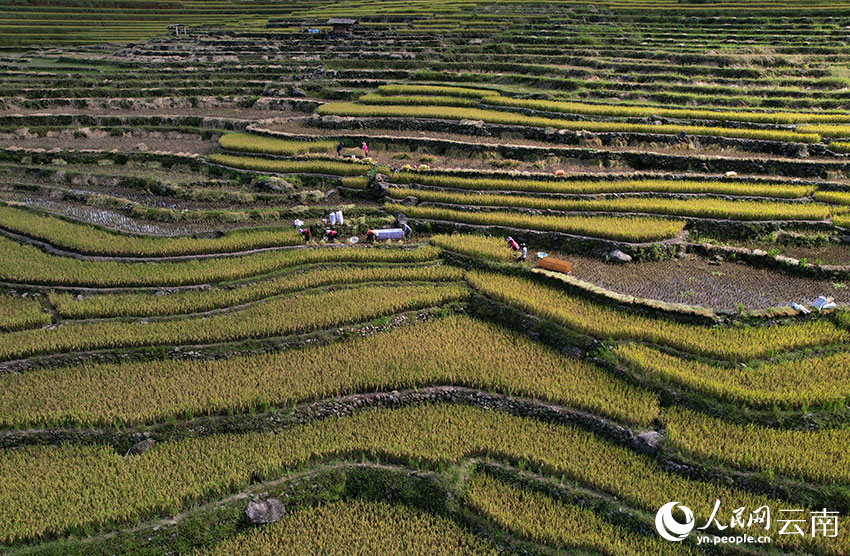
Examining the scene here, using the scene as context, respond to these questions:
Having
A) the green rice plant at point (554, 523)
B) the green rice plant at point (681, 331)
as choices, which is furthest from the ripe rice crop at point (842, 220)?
the green rice plant at point (554, 523)

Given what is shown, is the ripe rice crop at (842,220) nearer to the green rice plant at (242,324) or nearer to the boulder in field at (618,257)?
the boulder in field at (618,257)

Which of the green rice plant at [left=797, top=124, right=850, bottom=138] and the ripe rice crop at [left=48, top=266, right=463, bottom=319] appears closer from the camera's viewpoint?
the ripe rice crop at [left=48, top=266, right=463, bottom=319]

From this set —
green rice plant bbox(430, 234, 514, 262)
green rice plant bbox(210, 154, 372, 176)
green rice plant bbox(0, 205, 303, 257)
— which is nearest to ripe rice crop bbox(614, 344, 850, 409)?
green rice plant bbox(430, 234, 514, 262)

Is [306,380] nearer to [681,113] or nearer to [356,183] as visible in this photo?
[356,183]

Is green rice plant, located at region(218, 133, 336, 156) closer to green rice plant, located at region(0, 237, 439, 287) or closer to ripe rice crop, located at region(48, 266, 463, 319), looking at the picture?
green rice plant, located at region(0, 237, 439, 287)

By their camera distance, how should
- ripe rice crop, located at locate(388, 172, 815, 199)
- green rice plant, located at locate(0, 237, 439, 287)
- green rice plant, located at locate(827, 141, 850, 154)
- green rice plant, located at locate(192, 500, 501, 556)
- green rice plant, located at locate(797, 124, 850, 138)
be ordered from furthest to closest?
green rice plant, located at locate(797, 124, 850, 138)
green rice plant, located at locate(827, 141, 850, 154)
ripe rice crop, located at locate(388, 172, 815, 199)
green rice plant, located at locate(0, 237, 439, 287)
green rice plant, located at locate(192, 500, 501, 556)

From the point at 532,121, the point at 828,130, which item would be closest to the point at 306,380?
the point at 532,121

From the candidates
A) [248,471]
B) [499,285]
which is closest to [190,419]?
[248,471]
